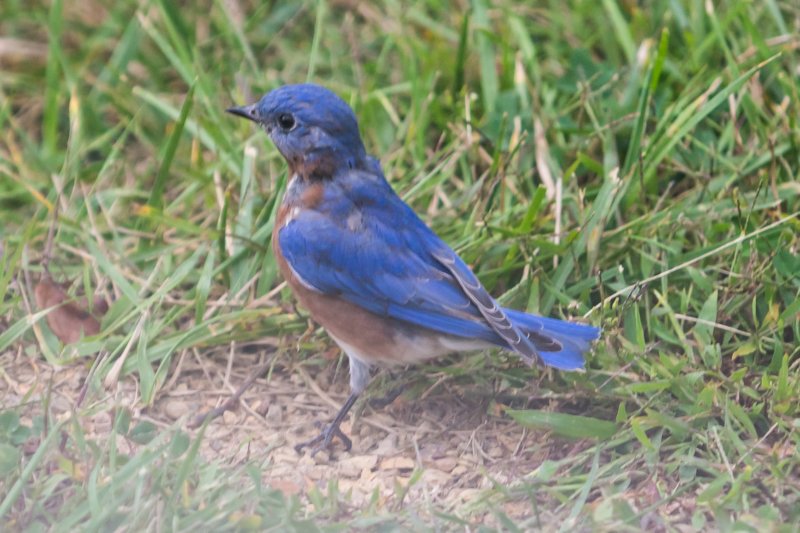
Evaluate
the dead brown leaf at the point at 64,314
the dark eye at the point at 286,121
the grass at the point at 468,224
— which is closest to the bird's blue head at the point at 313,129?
the dark eye at the point at 286,121

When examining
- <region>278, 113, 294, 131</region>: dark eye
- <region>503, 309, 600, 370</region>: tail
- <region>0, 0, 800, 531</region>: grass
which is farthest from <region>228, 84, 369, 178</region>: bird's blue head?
<region>503, 309, 600, 370</region>: tail

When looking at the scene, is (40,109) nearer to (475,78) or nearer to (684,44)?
(475,78)

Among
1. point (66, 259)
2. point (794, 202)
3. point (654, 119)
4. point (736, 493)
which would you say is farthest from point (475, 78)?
point (736, 493)

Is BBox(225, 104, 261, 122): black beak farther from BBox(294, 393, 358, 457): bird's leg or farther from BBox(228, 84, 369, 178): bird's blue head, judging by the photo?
BBox(294, 393, 358, 457): bird's leg

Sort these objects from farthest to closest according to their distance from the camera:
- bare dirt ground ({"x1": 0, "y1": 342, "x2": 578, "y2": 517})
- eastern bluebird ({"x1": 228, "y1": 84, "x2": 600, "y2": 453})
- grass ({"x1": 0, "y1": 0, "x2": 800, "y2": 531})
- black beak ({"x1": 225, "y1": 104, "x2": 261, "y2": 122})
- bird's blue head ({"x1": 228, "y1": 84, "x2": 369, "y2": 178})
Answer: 1. black beak ({"x1": 225, "y1": 104, "x2": 261, "y2": 122})
2. bird's blue head ({"x1": 228, "y1": 84, "x2": 369, "y2": 178})
3. eastern bluebird ({"x1": 228, "y1": 84, "x2": 600, "y2": 453})
4. bare dirt ground ({"x1": 0, "y1": 342, "x2": 578, "y2": 517})
5. grass ({"x1": 0, "y1": 0, "x2": 800, "y2": 531})

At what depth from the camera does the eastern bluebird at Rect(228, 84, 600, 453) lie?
12.7 feet

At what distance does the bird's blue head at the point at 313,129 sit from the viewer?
4.18 metres

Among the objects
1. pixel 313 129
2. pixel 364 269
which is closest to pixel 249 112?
pixel 313 129

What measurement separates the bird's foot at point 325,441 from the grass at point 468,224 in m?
0.34

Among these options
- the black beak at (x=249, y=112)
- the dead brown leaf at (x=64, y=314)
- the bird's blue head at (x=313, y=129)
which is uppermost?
the black beak at (x=249, y=112)

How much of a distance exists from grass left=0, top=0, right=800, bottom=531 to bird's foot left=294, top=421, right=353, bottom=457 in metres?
0.34

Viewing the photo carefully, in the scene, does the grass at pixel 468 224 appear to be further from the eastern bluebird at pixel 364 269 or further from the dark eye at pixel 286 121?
the dark eye at pixel 286 121

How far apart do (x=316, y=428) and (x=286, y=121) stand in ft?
3.69

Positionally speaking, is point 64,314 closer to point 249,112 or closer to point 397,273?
point 249,112
